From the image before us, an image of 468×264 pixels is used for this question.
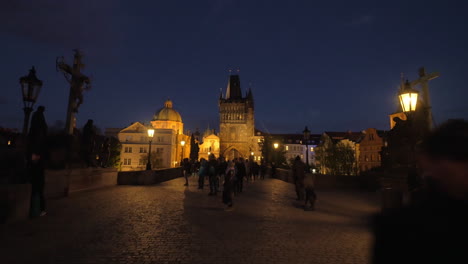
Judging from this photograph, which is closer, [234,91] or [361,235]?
[361,235]

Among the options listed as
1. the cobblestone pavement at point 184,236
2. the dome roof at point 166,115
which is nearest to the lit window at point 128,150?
the dome roof at point 166,115

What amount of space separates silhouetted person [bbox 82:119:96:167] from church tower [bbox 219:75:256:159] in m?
73.0

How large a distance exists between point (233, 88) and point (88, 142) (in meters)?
84.0

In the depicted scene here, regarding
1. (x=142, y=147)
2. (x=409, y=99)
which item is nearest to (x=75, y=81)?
(x=409, y=99)

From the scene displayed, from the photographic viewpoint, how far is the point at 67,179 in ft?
39.1

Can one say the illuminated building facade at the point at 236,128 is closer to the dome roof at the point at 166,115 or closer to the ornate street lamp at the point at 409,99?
the dome roof at the point at 166,115

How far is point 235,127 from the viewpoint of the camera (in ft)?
300

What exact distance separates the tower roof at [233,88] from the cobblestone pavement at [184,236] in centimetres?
8757

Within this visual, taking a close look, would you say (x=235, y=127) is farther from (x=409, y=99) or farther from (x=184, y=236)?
(x=184, y=236)

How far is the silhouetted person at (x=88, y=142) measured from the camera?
14.6m

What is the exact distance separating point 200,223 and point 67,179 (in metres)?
7.41

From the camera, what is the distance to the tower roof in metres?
96.3

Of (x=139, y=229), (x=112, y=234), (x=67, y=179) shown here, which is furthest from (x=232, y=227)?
(x=67, y=179)

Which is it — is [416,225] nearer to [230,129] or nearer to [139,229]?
[139,229]
